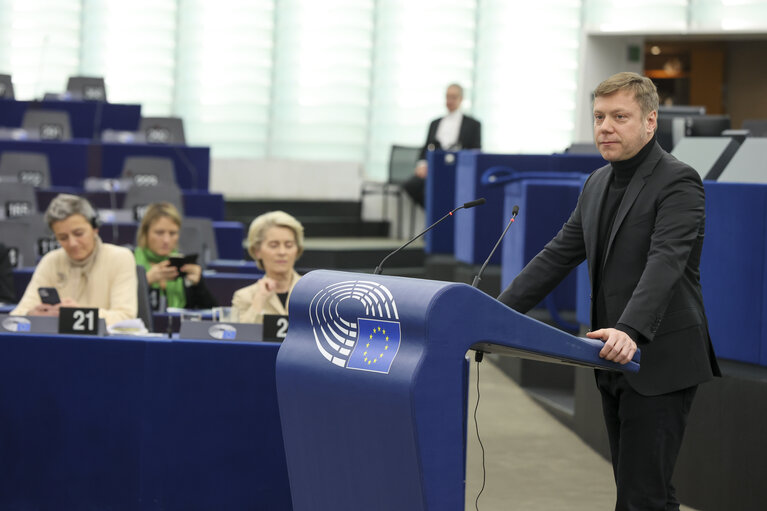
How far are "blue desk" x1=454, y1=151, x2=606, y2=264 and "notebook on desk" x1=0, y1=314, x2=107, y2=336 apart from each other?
4054 millimetres

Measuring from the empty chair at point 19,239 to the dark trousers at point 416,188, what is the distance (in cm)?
458

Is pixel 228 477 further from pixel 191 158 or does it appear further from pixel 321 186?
pixel 321 186

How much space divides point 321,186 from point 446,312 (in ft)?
34.1

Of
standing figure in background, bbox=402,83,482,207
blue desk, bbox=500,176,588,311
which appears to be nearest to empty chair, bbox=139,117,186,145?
standing figure in background, bbox=402,83,482,207

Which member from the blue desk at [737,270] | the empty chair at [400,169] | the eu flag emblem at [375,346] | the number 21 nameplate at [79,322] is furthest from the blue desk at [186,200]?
the eu flag emblem at [375,346]

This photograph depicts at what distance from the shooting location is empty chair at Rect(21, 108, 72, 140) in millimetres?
10078

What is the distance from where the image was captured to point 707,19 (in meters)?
10.8

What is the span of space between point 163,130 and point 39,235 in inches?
152

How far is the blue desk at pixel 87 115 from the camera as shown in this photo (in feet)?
Result: 35.3

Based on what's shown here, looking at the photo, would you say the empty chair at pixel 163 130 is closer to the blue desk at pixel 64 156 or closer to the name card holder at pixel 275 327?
→ the blue desk at pixel 64 156

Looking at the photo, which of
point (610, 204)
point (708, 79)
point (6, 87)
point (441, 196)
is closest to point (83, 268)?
point (610, 204)

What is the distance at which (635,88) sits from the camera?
94.9 inches

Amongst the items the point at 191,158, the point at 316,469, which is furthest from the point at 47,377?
the point at 191,158

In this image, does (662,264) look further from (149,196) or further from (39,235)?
(149,196)
